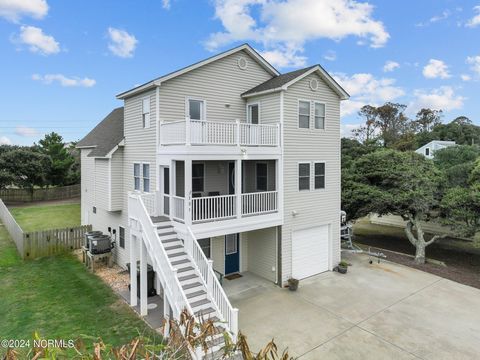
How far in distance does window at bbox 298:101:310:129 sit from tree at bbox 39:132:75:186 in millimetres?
33448

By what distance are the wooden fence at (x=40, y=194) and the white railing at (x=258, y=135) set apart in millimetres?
33073

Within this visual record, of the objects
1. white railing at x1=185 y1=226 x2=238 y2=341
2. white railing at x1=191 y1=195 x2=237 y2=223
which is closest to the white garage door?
white railing at x1=191 y1=195 x2=237 y2=223

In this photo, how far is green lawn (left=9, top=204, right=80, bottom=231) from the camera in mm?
22609

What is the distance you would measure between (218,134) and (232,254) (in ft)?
18.9

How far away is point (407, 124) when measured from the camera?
67125mm

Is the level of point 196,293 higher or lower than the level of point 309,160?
lower

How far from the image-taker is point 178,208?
1088 centimetres

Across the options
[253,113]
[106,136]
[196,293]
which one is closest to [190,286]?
[196,293]

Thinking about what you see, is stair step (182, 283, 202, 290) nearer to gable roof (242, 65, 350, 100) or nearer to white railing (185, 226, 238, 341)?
white railing (185, 226, 238, 341)

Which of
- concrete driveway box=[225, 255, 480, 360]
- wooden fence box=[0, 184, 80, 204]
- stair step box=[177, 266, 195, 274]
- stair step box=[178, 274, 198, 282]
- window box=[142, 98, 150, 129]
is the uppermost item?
window box=[142, 98, 150, 129]

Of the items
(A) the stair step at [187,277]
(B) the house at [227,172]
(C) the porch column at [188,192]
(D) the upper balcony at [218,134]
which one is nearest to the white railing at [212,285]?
(B) the house at [227,172]

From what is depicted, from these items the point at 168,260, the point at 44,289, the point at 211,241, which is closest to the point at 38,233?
the point at 44,289

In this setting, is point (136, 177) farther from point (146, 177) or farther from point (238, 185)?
point (238, 185)

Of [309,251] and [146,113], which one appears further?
[309,251]
